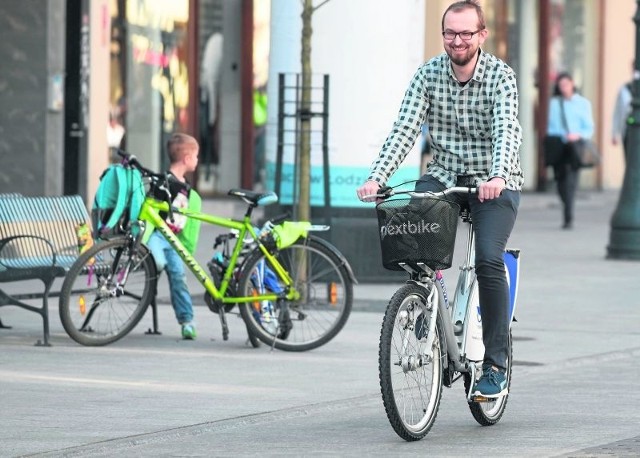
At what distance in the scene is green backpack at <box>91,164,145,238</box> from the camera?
411 inches

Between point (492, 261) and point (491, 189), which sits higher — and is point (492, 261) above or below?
below

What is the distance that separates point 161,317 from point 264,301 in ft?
5.93

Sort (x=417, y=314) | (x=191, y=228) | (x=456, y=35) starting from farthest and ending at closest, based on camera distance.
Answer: (x=191, y=228) < (x=456, y=35) < (x=417, y=314)

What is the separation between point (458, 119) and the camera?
7.39 metres

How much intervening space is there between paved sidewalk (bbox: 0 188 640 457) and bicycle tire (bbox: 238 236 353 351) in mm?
113

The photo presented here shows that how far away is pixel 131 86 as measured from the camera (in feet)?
68.9

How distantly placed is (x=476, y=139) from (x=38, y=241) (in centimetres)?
416

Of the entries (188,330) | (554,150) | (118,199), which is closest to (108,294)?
(118,199)

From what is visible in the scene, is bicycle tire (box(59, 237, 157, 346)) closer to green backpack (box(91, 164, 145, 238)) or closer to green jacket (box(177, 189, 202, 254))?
green backpack (box(91, 164, 145, 238))

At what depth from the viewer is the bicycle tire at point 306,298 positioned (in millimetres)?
10250

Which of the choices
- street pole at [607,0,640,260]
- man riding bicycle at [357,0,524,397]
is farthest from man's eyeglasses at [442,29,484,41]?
street pole at [607,0,640,260]

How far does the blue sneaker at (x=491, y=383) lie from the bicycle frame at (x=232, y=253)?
2.90m

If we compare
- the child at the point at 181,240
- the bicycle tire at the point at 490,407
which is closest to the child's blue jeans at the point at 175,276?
the child at the point at 181,240

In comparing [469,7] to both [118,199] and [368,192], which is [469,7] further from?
[118,199]
